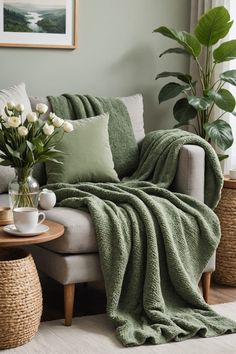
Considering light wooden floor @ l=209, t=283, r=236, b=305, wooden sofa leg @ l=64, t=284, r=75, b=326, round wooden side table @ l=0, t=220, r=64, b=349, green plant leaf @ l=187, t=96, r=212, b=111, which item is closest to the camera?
round wooden side table @ l=0, t=220, r=64, b=349

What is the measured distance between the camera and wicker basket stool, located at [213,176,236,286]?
4129 mm

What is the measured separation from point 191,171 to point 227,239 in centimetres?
59

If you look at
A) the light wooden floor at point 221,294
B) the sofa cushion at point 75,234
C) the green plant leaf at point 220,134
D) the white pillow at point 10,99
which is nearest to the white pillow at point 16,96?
the white pillow at point 10,99

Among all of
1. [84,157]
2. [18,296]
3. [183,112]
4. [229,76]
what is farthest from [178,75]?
[18,296]

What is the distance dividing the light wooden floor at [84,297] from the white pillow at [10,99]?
1.99 ft

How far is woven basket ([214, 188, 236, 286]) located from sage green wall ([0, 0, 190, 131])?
Result: 0.97 metres

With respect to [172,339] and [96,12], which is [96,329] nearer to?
[172,339]

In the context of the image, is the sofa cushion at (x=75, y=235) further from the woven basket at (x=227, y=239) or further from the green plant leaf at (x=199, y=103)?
the green plant leaf at (x=199, y=103)

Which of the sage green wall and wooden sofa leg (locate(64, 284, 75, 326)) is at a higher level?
the sage green wall

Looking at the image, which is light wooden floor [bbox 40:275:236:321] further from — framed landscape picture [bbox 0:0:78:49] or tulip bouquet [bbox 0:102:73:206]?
framed landscape picture [bbox 0:0:78:49]

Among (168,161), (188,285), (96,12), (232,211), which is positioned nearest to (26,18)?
(96,12)

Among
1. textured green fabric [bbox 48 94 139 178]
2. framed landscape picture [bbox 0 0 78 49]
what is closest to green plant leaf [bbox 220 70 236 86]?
textured green fabric [bbox 48 94 139 178]

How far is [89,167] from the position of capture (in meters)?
3.90

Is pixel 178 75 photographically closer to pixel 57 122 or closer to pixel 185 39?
pixel 185 39
